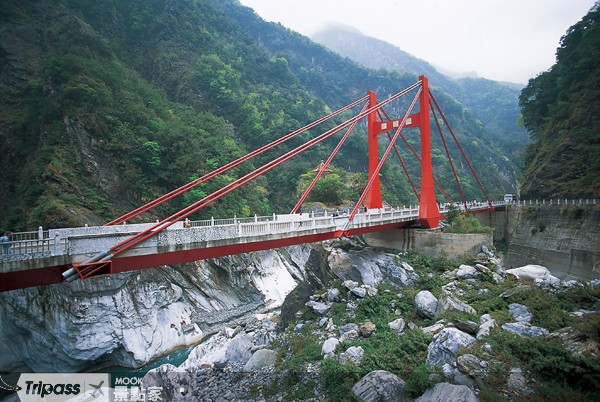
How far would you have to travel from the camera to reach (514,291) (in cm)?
1040

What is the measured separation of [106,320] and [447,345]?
14998mm

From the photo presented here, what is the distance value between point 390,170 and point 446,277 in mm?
33325

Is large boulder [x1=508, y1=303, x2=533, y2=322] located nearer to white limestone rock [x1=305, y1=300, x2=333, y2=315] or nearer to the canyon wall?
white limestone rock [x1=305, y1=300, x2=333, y2=315]

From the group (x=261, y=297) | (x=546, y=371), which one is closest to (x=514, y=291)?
(x=546, y=371)

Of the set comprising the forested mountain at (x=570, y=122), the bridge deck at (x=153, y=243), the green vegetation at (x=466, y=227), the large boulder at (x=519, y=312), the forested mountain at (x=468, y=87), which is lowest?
the large boulder at (x=519, y=312)

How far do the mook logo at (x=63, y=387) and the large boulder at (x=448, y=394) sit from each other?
11.9 m

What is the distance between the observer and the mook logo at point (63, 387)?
479 inches

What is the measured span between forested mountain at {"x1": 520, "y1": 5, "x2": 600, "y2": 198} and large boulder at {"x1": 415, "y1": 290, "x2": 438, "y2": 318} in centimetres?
2007

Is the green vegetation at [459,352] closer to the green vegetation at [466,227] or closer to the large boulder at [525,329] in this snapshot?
the large boulder at [525,329]

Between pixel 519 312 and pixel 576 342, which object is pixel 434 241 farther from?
pixel 576 342

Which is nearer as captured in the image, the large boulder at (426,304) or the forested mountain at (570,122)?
the large boulder at (426,304)

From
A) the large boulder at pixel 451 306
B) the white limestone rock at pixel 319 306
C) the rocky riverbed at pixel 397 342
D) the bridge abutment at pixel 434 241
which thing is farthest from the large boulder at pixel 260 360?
the bridge abutment at pixel 434 241

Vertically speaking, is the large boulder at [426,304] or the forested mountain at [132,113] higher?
the forested mountain at [132,113]

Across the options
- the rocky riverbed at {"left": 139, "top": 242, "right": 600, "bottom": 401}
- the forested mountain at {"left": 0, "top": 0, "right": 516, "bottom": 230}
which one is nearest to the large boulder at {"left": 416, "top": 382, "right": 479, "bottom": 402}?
the rocky riverbed at {"left": 139, "top": 242, "right": 600, "bottom": 401}
